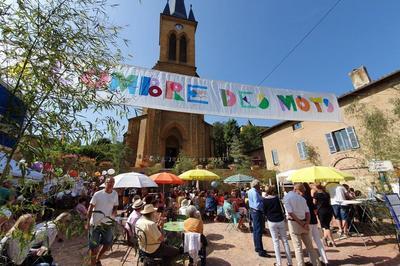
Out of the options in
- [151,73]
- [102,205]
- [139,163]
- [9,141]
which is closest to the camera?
[9,141]

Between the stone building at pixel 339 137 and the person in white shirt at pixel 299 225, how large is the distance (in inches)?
333

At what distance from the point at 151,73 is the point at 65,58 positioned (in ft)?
13.4

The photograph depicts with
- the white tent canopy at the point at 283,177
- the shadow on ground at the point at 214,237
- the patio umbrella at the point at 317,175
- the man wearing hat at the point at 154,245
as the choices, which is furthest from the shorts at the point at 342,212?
the man wearing hat at the point at 154,245

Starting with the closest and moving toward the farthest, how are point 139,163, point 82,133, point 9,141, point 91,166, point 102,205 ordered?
1. point 9,141
2. point 82,133
3. point 91,166
4. point 102,205
5. point 139,163

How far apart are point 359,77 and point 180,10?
24953 mm

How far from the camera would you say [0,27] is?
59.5 inches

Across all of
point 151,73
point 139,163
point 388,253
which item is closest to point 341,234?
point 388,253

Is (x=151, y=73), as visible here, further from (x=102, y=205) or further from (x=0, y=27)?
(x=0, y=27)

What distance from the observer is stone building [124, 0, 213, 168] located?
21.2 metres

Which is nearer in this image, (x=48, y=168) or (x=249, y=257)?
(x=48, y=168)

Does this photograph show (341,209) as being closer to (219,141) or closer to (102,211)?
(102,211)

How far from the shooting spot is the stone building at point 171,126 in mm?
21203

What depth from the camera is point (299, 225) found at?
4.05 m

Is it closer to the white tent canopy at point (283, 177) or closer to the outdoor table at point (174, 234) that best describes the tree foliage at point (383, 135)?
the white tent canopy at point (283, 177)
